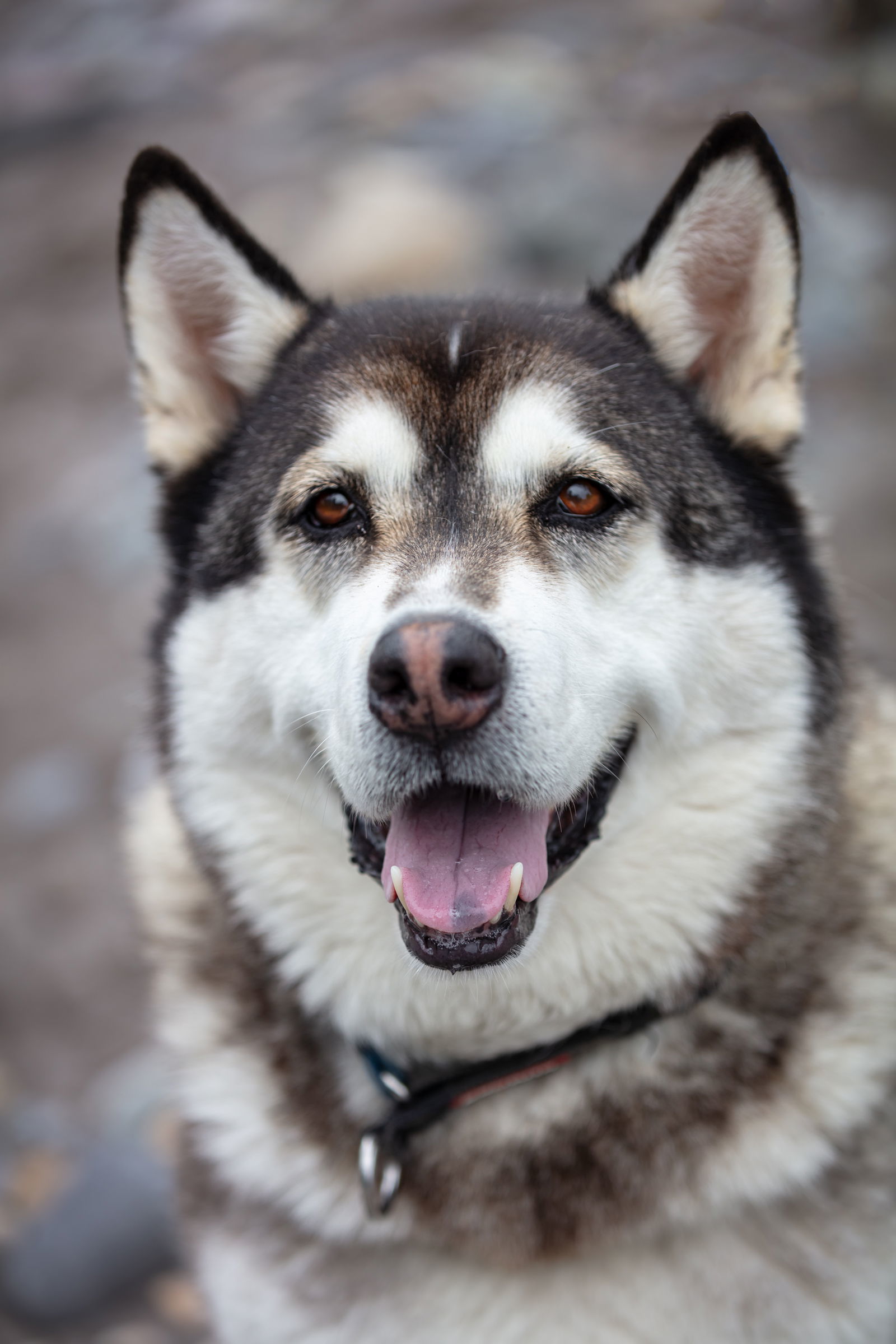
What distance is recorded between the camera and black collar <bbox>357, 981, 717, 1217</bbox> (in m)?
2.63

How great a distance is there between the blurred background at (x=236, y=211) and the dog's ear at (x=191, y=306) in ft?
4.13

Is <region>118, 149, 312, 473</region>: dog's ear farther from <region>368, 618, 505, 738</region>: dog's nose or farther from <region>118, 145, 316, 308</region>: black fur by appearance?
<region>368, 618, 505, 738</region>: dog's nose

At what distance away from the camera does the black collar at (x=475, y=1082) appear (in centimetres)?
263

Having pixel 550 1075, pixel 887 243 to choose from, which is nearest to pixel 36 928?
pixel 550 1075

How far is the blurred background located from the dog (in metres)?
0.63

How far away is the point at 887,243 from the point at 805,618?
840 centimetres

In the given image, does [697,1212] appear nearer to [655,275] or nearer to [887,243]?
[655,275]

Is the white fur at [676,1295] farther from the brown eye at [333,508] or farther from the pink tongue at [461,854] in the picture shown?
the brown eye at [333,508]

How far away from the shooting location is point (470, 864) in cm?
232

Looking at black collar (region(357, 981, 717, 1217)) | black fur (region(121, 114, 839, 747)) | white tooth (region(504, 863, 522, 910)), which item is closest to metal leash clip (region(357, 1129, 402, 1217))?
black collar (region(357, 981, 717, 1217))

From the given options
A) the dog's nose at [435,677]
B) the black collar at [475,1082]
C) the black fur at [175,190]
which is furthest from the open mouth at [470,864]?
the black fur at [175,190]

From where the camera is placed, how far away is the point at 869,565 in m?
7.07

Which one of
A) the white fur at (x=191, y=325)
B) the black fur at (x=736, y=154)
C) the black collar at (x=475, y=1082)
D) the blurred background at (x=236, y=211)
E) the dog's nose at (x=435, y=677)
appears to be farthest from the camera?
the blurred background at (x=236, y=211)

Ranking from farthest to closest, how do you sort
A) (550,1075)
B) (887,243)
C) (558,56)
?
(558,56) < (887,243) < (550,1075)
